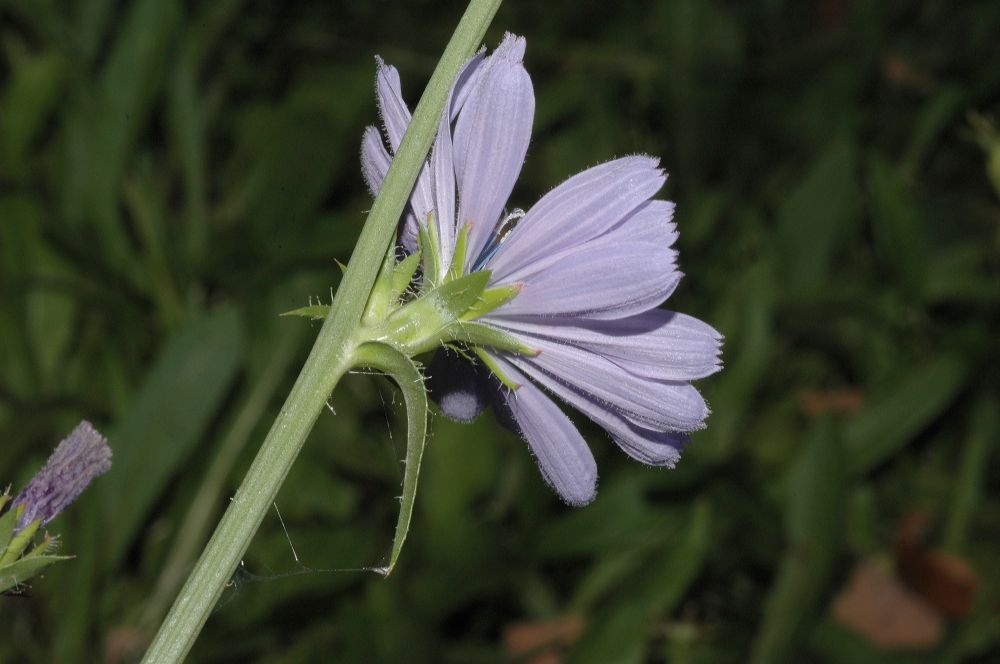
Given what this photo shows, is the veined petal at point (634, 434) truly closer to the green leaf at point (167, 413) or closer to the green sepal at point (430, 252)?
the green sepal at point (430, 252)

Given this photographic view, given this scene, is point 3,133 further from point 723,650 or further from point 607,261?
point 607,261

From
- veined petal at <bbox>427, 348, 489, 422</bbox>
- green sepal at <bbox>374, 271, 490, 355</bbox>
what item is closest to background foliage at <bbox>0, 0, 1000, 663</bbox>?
veined petal at <bbox>427, 348, 489, 422</bbox>

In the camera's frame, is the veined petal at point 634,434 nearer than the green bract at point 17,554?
No

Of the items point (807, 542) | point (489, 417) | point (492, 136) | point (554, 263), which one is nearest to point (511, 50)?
point (492, 136)

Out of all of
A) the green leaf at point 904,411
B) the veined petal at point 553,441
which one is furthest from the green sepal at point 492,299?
the green leaf at point 904,411

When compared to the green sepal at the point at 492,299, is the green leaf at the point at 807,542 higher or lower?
lower

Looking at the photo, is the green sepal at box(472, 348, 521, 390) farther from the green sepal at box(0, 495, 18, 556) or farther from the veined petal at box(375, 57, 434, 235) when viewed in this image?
the green sepal at box(0, 495, 18, 556)
